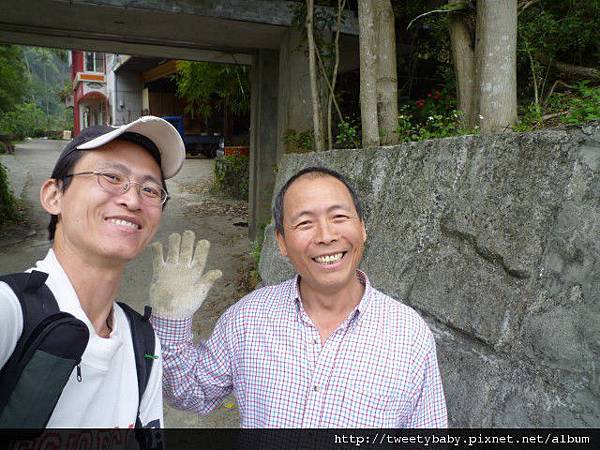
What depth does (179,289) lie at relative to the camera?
176 centimetres

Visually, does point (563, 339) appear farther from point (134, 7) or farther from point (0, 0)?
point (0, 0)

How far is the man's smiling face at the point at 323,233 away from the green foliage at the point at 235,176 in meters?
10.2

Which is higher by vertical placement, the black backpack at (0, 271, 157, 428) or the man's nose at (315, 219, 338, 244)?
the man's nose at (315, 219, 338, 244)

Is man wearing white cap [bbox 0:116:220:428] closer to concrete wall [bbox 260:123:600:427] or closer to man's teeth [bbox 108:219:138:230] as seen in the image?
man's teeth [bbox 108:219:138:230]

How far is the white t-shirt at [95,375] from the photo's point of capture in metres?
1.08

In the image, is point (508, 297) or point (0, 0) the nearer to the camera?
point (508, 297)

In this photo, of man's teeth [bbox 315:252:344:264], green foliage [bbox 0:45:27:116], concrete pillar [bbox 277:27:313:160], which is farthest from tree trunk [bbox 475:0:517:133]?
green foliage [bbox 0:45:27:116]

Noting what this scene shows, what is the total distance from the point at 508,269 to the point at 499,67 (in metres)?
1.66

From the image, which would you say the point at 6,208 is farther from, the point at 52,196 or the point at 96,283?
the point at 96,283

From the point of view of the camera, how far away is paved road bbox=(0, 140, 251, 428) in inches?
190

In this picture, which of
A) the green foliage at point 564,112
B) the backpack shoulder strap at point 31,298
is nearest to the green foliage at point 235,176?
the green foliage at point 564,112

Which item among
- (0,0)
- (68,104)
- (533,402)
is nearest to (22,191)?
(0,0)

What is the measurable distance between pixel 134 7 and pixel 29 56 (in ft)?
350

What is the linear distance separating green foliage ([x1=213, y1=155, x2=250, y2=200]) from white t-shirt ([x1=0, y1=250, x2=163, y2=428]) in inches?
415
